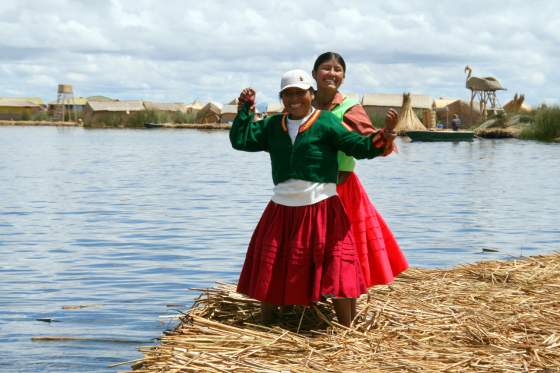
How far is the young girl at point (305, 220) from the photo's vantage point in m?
5.45

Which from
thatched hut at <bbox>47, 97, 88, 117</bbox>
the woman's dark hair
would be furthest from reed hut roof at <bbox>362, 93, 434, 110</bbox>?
the woman's dark hair

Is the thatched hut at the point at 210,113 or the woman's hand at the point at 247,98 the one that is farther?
the thatched hut at the point at 210,113

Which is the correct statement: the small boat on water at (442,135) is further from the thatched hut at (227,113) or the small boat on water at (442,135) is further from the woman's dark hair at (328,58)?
the woman's dark hair at (328,58)

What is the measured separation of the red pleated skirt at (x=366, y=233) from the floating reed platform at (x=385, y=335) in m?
0.24

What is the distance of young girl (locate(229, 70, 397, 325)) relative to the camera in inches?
215

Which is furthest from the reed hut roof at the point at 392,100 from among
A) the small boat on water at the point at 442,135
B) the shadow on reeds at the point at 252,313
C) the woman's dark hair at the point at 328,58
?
the woman's dark hair at the point at 328,58

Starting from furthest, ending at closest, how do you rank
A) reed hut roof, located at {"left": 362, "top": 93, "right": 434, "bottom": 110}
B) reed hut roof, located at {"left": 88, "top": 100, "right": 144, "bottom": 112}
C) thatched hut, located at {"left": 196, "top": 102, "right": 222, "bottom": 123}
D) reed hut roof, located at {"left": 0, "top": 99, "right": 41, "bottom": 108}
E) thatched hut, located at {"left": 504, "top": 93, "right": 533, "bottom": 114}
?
reed hut roof, located at {"left": 0, "top": 99, "right": 41, "bottom": 108} → reed hut roof, located at {"left": 88, "top": 100, "right": 144, "bottom": 112} → thatched hut, located at {"left": 196, "top": 102, "right": 222, "bottom": 123} → reed hut roof, located at {"left": 362, "top": 93, "right": 434, "bottom": 110} → thatched hut, located at {"left": 504, "top": 93, "right": 533, "bottom": 114}

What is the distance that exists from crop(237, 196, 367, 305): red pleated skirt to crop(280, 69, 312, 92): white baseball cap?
69 centimetres

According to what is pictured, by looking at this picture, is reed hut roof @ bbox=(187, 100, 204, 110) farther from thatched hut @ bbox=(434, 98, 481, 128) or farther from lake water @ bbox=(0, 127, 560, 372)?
lake water @ bbox=(0, 127, 560, 372)

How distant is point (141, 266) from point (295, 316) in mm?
5393

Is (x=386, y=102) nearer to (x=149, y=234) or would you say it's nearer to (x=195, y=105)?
(x=195, y=105)

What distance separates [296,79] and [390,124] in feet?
2.08

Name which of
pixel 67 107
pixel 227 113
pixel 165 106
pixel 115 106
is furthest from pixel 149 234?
pixel 67 107

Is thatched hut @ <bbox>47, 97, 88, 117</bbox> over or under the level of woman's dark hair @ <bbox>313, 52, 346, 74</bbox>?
under
